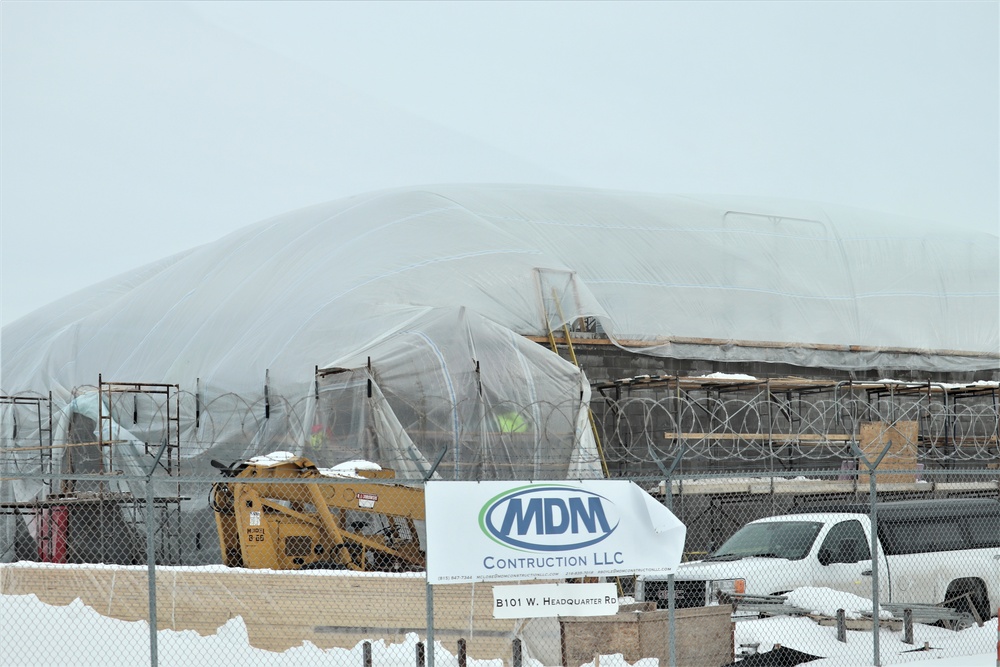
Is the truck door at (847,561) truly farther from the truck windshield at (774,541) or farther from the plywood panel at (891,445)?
the plywood panel at (891,445)

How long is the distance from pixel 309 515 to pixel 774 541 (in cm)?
663

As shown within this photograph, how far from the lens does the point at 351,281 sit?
25.3 meters

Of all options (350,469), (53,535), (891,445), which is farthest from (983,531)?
(53,535)

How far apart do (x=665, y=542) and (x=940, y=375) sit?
24.2 meters

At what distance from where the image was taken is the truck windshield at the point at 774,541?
15758 millimetres

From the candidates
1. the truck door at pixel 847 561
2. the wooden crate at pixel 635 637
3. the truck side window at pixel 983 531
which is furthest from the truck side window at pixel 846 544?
the wooden crate at pixel 635 637

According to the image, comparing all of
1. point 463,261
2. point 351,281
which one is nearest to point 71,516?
point 351,281

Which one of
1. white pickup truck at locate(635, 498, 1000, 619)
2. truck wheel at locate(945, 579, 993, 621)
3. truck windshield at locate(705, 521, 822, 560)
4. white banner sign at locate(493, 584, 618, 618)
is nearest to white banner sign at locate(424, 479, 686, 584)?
white banner sign at locate(493, 584, 618, 618)

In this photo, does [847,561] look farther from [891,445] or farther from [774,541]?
[891,445]

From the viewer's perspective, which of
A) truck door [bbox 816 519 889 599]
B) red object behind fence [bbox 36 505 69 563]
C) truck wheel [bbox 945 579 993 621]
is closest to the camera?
truck door [bbox 816 519 889 599]

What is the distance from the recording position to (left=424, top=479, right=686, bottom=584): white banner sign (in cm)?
1036

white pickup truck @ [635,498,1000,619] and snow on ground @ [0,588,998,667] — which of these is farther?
white pickup truck @ [635,498,1000,619]

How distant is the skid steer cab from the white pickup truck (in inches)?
171

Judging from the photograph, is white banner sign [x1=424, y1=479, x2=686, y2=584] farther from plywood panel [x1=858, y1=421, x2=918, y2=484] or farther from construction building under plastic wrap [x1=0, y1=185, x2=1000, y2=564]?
plywood panel [x1=858, y1=421, x2=918, y2=484]
